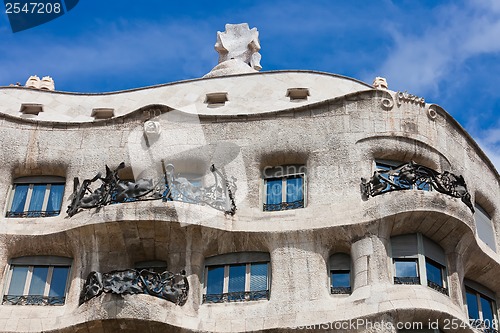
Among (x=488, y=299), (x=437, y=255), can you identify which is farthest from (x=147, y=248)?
(x=488, y=299)

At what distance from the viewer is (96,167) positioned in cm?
2547

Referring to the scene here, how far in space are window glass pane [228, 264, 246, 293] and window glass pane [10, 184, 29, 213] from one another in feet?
19.2

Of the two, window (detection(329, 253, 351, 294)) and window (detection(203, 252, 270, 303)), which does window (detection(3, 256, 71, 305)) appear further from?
window (detection(329, 253, 351, 294))

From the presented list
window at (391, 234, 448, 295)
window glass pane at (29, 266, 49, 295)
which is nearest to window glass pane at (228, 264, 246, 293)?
A: window at (391, 234, 448, 295)

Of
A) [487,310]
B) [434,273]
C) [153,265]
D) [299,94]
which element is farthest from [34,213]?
[487,310]

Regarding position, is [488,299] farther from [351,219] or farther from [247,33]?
[247,33]

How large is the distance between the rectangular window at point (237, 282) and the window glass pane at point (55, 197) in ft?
14.6

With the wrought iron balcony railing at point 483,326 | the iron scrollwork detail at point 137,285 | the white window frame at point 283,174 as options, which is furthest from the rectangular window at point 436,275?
the iron scrollwork detail at point 137,285

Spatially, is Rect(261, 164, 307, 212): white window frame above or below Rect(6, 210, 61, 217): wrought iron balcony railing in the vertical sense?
above

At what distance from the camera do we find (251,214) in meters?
24.1

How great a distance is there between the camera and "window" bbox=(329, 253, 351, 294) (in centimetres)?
2269

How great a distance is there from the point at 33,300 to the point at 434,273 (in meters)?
9.66

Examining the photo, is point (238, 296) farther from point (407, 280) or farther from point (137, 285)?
point (407, 280)

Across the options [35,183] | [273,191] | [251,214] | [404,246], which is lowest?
[404,246]
